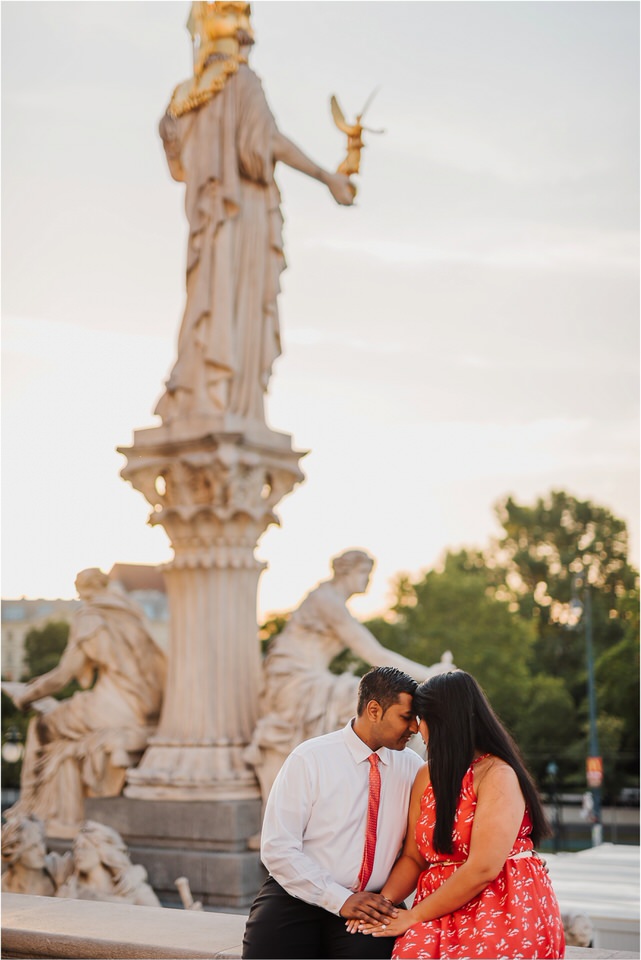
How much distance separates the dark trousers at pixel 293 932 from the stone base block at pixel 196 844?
4.75 metres

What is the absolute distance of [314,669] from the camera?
29.6 feet

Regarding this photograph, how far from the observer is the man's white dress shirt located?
3705 millimetres

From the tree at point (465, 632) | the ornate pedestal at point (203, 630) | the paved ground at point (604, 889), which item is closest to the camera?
the paved ground at point (604, 889)

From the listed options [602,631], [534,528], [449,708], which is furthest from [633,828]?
[449,708]

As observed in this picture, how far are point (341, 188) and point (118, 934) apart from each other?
7032 mm

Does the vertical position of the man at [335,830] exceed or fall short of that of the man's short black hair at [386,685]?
it falls short

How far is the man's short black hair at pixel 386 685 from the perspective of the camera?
11.9 feet

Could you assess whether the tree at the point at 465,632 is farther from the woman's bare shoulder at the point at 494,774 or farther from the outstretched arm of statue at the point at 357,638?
the woman's bare shoulder at the point at 494,774

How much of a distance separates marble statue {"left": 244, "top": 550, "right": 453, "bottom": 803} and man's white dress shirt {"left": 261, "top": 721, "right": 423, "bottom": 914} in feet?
14.8

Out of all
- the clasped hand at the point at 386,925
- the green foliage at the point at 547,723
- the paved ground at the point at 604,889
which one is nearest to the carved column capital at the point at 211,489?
the paved ground at the point at 604,889

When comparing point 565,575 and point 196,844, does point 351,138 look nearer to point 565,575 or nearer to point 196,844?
point 196,844

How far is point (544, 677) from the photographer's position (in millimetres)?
41781

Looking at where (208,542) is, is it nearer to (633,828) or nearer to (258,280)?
(258,280)

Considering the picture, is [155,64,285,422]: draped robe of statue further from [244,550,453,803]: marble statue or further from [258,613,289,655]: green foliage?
[258,613,289,655]: green foliage
